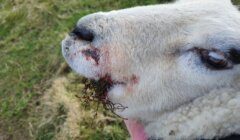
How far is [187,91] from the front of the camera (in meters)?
2.69

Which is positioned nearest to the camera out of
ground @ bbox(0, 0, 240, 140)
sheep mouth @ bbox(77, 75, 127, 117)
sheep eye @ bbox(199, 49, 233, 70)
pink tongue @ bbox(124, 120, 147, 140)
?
sheep eye @ bbox(199, 49, 233, 70)

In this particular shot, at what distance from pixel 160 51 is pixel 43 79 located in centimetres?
258

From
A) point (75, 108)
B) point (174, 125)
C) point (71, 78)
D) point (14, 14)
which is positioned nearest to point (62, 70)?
point (71, 78)

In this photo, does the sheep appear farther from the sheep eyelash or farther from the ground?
the ground

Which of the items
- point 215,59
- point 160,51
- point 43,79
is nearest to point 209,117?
point 215,59

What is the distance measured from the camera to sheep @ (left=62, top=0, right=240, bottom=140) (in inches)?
104

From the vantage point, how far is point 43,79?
5082 mm

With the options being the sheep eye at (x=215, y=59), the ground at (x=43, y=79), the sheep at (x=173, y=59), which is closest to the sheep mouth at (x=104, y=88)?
the sheep at (x=173, y=59)

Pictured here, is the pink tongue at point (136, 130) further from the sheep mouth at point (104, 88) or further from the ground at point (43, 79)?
the ground at point (43, 79)

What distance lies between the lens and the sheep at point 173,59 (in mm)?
2629

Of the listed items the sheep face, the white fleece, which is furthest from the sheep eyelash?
the white fleece

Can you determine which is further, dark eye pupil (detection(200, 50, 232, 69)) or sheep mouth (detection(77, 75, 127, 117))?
sheep mouth (detection(77, 75, 127, 117))

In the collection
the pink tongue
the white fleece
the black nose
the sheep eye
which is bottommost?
the pink tongue

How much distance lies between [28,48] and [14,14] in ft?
2.10
